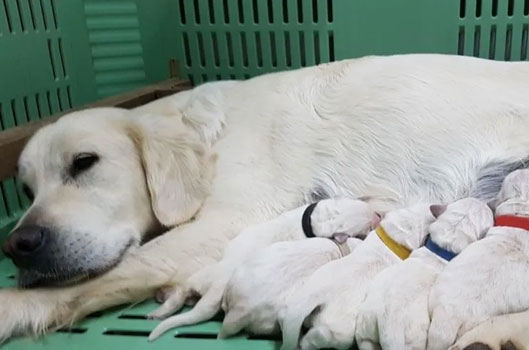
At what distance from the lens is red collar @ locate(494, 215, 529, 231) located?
1.11 metres

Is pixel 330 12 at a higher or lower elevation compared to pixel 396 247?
higher

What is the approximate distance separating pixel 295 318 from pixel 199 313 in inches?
9.1

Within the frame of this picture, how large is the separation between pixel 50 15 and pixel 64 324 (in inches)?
41.6

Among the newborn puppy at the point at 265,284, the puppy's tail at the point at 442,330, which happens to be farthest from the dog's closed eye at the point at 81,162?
the puppy's tail at the point at 442,330

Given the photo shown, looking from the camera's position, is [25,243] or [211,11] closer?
[25,243]

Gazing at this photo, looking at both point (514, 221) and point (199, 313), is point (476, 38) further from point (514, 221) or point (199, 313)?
point (199, 313)

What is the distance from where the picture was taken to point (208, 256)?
1250 millimetres

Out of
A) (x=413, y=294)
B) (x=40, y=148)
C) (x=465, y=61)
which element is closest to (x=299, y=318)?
(x=413, y=294)

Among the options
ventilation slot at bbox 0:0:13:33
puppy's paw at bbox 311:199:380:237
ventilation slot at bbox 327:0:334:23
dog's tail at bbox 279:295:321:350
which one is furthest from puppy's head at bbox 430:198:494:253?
ventilation slot at bbox 0:0:13:33

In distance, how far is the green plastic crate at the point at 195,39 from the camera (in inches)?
68.1

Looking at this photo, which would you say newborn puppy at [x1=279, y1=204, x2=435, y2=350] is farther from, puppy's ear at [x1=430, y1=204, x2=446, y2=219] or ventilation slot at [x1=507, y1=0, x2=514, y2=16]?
ventilation slot at [x1=507, y1=0, x2=514, y2=16]

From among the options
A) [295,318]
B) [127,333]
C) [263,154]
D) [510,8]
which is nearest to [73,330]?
[127,333]

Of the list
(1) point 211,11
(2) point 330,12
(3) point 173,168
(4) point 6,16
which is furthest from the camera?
(1) point 211,11

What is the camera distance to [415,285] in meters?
1.00
